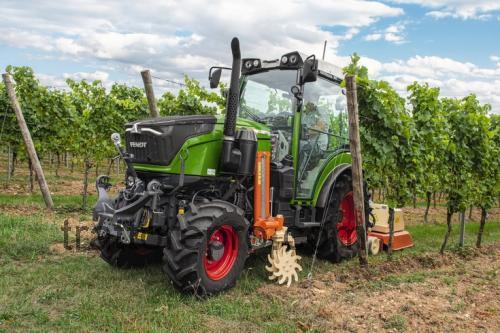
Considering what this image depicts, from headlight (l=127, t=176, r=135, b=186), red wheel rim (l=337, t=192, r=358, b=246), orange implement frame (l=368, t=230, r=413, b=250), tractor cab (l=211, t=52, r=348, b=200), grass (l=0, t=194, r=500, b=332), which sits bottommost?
grass (l=0, t=194, r=500, b=332)

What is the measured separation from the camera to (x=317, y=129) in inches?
240

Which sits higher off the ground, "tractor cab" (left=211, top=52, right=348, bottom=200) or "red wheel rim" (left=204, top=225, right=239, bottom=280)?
"tractor cab" (left=211, top=52, right=348, bottom=200)

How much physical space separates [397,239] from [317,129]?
2.94m

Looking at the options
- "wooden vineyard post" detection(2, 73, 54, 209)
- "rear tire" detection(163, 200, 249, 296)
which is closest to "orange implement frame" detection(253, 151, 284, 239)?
"rear tire" detection(163, 200, 249, 296)

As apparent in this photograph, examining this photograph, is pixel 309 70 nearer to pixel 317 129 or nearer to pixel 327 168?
pixel 317 129

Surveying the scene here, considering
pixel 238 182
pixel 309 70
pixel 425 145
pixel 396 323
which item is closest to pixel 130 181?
pixel 238 182

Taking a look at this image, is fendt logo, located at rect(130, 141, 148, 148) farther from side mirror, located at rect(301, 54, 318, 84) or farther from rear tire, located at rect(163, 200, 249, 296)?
side mirror, located at rect(301, 54, 318, 84)

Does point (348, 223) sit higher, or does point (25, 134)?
point (25, 134)

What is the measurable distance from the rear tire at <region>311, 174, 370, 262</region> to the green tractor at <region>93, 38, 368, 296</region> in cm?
2

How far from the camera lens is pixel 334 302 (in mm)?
4711

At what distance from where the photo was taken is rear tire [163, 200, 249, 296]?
4.39 metres

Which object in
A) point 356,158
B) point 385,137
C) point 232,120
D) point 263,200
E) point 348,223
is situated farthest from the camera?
point 348,223

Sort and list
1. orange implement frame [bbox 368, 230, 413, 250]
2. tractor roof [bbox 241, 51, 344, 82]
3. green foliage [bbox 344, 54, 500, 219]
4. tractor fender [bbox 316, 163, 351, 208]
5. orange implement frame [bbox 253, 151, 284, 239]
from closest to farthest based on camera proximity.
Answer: orange implement frame [bbox 253, 151, 284, 239], tractor roof [bbox 241, 51, 344, 82], tractor fender [bbox 316, 163, 351, 208], green foliage [bbox 344, 54, 500, 219], orange implement frame [bbox 368, 230, 413, 250]

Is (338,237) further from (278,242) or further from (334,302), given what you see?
(334,302)
